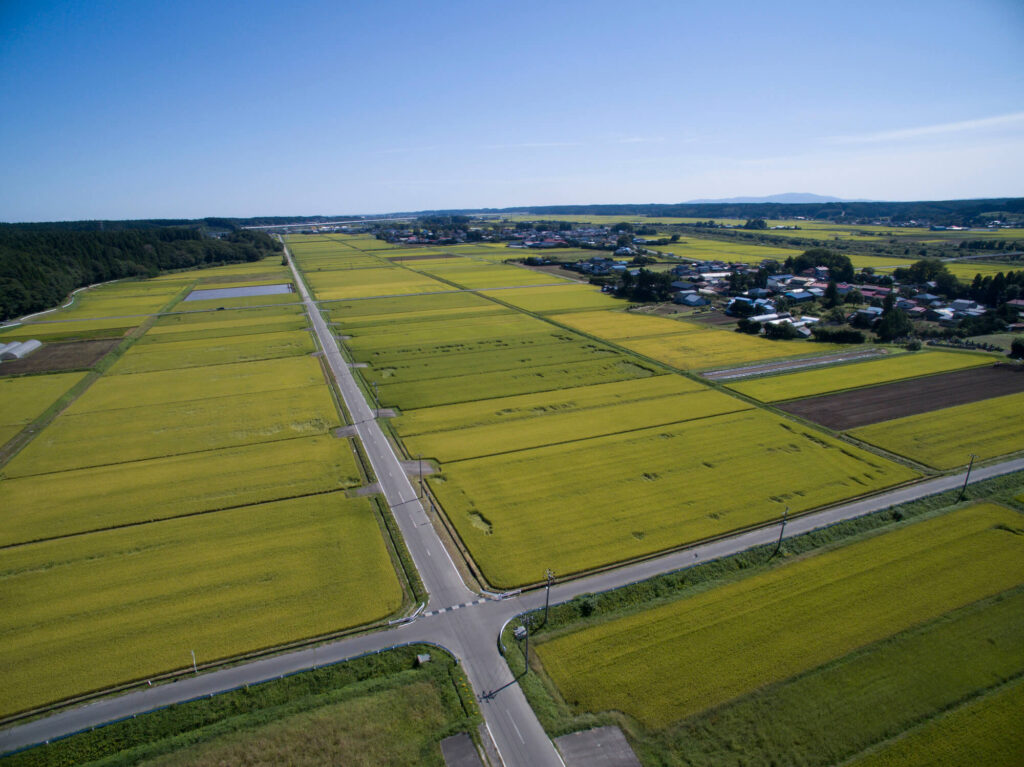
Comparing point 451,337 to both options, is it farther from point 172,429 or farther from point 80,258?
point 80,258

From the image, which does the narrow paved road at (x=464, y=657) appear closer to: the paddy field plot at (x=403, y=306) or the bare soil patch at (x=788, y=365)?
the bare soil patch at (x=788, y=365)

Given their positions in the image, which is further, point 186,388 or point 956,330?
point 956,330

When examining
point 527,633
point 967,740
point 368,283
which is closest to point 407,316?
point 368,283

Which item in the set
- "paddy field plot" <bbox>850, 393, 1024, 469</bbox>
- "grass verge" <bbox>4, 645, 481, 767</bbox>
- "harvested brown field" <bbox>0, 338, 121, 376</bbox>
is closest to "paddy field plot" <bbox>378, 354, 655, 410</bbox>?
"paddy field plot" <bbox>850, 393, 1024, 469</bbox>

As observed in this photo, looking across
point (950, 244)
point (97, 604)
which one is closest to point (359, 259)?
point (97, 604)

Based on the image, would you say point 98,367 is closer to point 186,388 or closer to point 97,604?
point 186,388

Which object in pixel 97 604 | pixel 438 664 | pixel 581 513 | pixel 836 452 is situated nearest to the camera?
pixel 438 664

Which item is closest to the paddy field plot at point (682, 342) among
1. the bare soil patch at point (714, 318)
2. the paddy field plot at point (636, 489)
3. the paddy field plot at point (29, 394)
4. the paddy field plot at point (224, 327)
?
the bare soil patch at point (714, 318)
